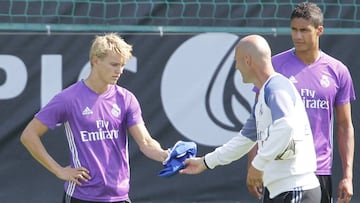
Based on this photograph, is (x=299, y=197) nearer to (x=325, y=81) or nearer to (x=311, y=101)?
(x=311, y=101)

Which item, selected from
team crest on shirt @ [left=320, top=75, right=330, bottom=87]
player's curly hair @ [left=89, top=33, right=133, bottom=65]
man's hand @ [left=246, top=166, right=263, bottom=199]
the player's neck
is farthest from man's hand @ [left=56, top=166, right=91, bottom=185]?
team crest on shirt @ [left=320, top=75, right=330, bottom=87]

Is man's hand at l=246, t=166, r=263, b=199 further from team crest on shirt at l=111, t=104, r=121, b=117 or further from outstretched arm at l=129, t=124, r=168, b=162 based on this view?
team crest on shirt at l=111, t=104, r=121, b=117

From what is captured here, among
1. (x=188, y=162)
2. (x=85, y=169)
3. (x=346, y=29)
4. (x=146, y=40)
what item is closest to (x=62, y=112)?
(x=85, y=169)

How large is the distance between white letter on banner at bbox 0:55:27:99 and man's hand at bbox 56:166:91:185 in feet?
8.44

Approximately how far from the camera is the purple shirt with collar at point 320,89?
6.48m

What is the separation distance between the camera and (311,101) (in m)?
6.48

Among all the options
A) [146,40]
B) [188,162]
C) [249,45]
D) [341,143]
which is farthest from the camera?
[146,40]

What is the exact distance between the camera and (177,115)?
8.77 m

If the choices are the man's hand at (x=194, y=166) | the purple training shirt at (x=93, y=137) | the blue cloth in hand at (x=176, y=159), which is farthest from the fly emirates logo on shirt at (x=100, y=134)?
the man's hand at (x=194, y=166)

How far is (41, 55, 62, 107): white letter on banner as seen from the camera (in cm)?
860

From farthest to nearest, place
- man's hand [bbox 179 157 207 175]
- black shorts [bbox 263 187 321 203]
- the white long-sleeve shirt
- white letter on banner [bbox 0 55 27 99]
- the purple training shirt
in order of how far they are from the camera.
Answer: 1. white letter on banner [bbox 0 55 27 99]
2. the purple training shirt
3. man's hand [bbox 179 157 207 175]
4. black shorts [bbox 263 187 321 203]
5. the white long-sleeve shirt

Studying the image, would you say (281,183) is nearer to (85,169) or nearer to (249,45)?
(249,45)

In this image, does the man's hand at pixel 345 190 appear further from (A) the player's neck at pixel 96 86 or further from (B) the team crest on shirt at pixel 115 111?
(A) the player's neck at pixel 96 86

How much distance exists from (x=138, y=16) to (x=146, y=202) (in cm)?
165
